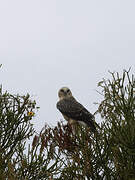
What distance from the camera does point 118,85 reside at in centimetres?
523

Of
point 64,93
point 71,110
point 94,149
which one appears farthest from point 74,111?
point 94,149

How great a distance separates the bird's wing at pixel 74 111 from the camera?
930 cm

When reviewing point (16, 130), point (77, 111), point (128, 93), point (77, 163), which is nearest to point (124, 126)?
point (128, 93)

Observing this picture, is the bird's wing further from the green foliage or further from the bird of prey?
the green foliage

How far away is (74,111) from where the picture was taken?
9.88 m

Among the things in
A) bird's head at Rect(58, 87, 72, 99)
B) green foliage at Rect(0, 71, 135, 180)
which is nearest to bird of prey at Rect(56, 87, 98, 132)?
bird's head at Rect(58, 87, 72, 99)

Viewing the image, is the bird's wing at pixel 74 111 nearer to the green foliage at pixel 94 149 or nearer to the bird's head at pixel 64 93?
the bird's head at pixel 64 93

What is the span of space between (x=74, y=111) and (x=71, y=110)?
4.1 inches

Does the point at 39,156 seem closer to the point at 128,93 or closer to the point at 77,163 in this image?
the point at 77,163

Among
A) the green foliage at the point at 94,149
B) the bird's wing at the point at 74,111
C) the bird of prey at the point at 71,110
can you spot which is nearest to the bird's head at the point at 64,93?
the bird of prey at the point at 71,110

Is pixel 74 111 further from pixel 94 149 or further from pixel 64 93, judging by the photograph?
pixel 94 149

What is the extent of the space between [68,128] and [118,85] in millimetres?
1001

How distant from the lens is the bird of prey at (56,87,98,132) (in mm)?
9267

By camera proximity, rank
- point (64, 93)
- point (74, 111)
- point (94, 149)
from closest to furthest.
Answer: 1. point (94, 149)
2. point (74, 111)
3. point (64, 93)
